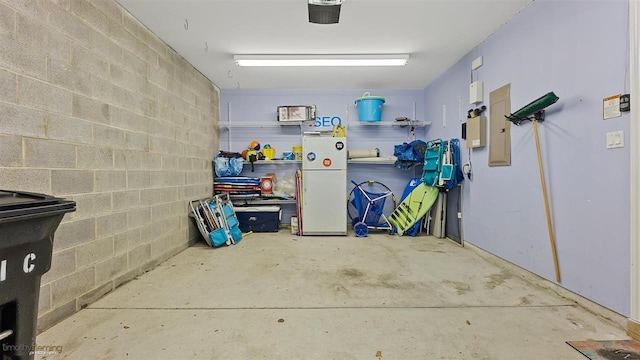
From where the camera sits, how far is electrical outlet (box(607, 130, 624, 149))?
1.79 meters

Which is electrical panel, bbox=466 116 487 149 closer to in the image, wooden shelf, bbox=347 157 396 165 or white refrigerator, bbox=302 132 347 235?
wooden shelf, bbox=347 157 396 165

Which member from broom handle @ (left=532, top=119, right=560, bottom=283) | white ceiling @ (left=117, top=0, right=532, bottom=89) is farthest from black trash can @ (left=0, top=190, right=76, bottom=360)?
broom handle @ (left=532, top=119, right=560, bottom=283)

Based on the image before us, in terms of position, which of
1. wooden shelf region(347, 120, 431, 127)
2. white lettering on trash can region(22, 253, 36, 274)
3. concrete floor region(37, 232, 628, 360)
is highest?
wooden shelf region(347, 120, 431, 127)

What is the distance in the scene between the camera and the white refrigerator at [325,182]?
4.53 meters

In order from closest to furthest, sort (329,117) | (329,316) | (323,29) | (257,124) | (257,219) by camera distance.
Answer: (329,316), (323,29), (257,219), (257,124), (329,117)

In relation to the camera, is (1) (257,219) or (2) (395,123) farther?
(2) (395,123)

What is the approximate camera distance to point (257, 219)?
4758 millimetres

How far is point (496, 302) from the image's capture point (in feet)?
7.17

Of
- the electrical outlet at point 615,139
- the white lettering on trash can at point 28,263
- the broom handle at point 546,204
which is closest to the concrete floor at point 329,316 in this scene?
the broom handle at point 546,204

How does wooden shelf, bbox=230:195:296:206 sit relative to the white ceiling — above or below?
below

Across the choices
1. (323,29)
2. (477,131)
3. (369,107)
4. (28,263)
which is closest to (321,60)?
(323,29)

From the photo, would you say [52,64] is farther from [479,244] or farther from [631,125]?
[479,244]

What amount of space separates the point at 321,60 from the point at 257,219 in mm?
2731

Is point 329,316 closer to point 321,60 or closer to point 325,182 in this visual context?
point 325,182
